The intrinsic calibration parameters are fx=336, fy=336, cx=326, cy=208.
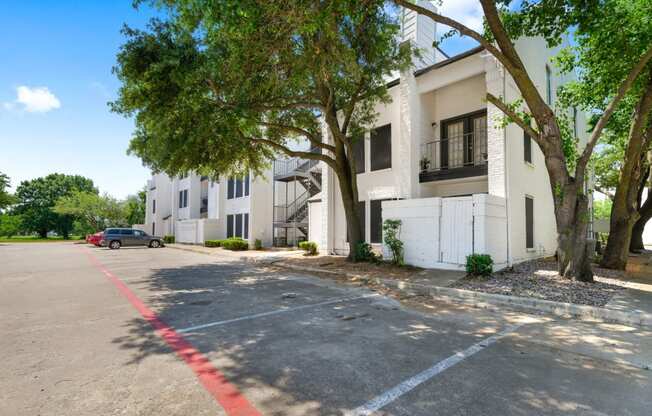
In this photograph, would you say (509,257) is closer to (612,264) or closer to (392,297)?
(612,264)

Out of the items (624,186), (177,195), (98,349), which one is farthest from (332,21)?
(177,195)

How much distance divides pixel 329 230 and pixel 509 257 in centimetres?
742

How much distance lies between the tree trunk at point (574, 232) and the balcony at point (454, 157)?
338 centimetres

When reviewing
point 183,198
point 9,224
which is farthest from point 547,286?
point 9,224

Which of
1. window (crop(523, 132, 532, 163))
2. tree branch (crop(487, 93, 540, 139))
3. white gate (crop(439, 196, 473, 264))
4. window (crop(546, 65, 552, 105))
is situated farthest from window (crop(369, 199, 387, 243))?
window (crop(546, 65, 552, 105))

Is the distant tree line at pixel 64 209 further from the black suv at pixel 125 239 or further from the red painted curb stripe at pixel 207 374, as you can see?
the red painted curb stripe at pixel 207 374

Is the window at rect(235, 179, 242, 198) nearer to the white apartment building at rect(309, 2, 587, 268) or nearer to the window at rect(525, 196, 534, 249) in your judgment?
the white apartment building at rect(309, 2, 587, 268)

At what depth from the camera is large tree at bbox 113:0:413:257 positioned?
7.27 m

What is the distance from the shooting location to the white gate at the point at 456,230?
9.89m

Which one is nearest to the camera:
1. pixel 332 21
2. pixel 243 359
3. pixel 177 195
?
pixel 243 359

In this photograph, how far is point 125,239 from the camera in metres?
26.1

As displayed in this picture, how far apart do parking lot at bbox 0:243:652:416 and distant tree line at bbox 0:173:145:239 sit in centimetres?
4190

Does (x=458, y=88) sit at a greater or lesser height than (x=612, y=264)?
greater

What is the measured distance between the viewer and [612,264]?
1077cm
